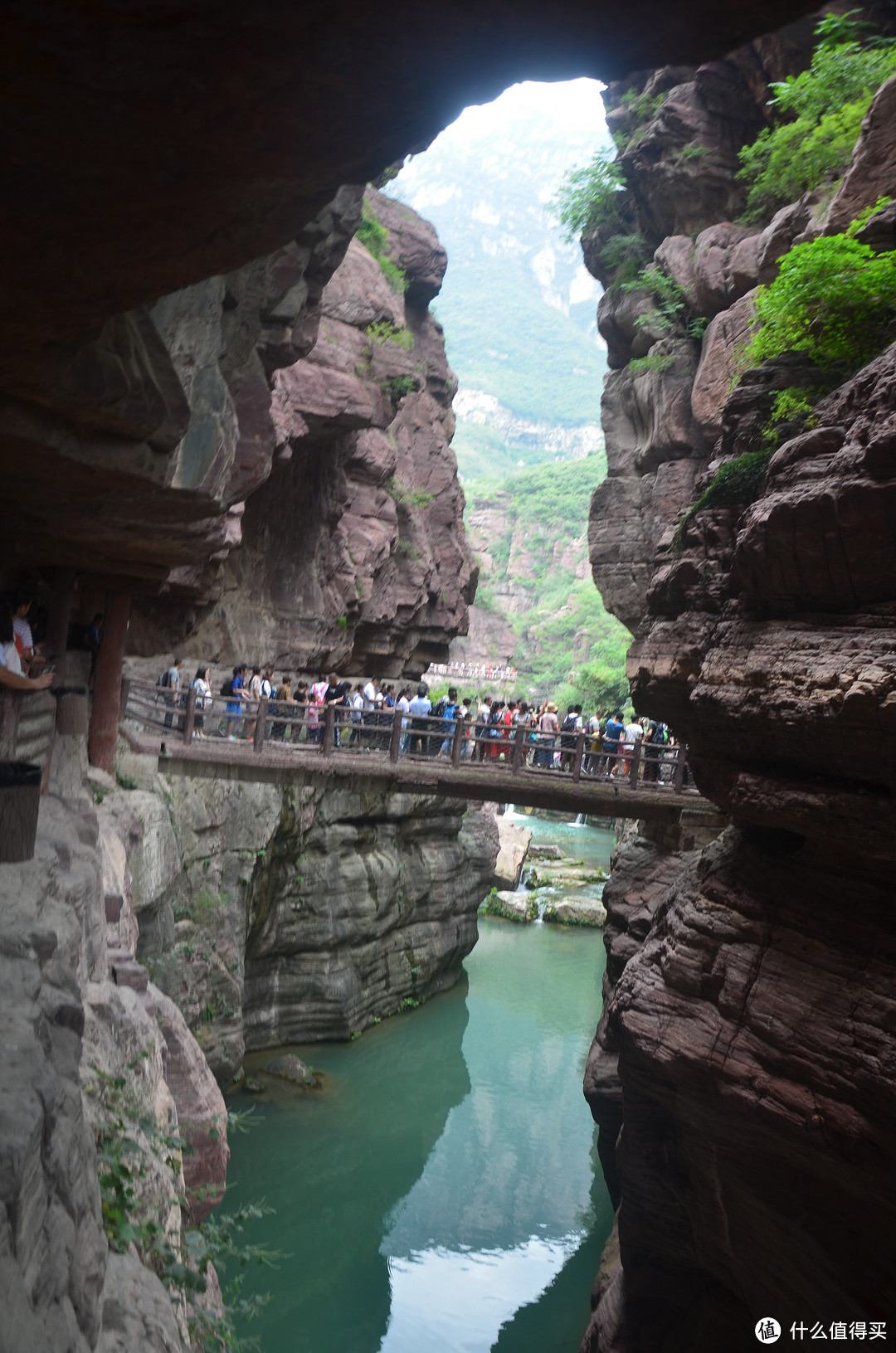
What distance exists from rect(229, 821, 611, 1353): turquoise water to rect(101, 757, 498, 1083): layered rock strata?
0.93 metres

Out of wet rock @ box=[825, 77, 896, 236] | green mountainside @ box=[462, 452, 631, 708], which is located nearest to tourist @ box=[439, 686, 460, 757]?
wet rock @ box=[825, 77, 896, 236]

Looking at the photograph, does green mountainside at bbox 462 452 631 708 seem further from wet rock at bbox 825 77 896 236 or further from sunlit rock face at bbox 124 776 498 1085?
wet rock at bbox 825 77 896 236

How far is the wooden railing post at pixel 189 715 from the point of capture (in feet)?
43.5

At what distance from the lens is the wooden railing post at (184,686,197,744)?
43.5ft

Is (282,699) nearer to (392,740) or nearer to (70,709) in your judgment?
(392,740)

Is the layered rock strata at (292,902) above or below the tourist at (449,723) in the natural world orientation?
below

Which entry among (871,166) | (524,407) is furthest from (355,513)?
(524,407)

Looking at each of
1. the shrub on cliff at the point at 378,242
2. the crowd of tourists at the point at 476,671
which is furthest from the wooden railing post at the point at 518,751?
the crowd of tourists at the point at 476,671

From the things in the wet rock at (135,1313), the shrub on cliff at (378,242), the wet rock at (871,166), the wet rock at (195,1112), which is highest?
the shrub on cliff at (378,242)

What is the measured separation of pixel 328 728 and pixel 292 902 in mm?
5891

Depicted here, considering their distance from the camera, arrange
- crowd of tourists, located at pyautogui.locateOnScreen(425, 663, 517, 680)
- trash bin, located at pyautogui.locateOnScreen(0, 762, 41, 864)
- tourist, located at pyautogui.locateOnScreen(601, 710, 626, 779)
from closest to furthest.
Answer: trash bin, located at pyautogui.locateOnScreen(0, 762, 41, 864), tourist, located at pyautogui.locateOnScreen(601, 710, 626, 779), crowd of tourists, located at pyautogui.locateOnScreen(425, 663, 517, 680)

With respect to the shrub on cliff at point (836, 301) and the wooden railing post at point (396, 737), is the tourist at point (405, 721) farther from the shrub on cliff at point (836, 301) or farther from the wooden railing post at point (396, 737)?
the shrub on cliff at point (836, 301)

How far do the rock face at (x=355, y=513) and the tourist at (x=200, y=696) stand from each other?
89cm

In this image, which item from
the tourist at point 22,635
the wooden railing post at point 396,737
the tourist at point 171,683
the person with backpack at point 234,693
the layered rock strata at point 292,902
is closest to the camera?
the tourist at point 22,635
